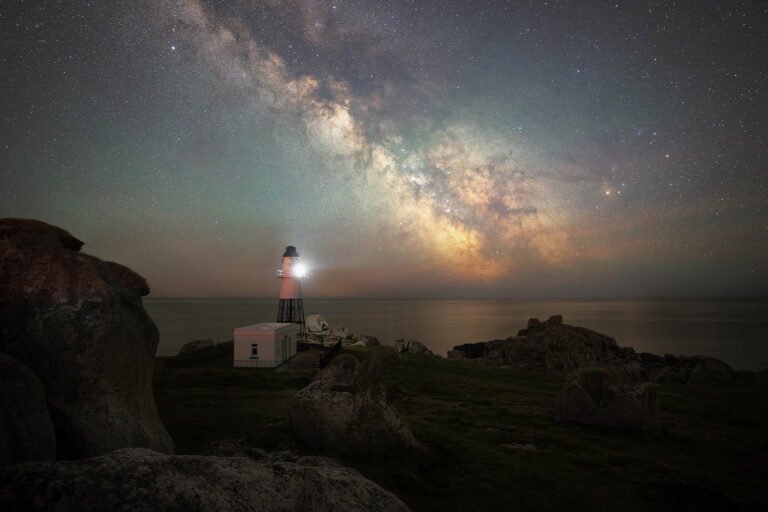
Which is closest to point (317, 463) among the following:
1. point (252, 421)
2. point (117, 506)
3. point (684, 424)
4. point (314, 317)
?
point (117, 506)

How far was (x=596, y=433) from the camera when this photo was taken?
16.4m

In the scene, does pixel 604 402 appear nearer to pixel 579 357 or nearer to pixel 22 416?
pixel 22 416

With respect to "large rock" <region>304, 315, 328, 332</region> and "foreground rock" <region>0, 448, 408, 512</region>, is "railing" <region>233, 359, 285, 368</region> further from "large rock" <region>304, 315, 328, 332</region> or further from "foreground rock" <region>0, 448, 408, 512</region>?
"large rock" <region>304, 315, 328, 332</region>

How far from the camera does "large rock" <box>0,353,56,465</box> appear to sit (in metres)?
5.96

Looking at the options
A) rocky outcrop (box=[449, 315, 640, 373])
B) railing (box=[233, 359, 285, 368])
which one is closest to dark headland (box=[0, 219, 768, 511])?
railing (box=[233, 359, 285, 368])

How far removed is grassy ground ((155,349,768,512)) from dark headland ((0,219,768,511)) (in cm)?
8

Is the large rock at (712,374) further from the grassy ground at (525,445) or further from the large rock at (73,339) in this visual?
the large rock at (73,339)

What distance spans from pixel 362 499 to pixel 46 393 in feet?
25.2

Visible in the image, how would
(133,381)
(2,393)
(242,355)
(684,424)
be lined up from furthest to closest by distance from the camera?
1. (242,355)
2. (684,424)
3. (133,381)
4. (2,393)

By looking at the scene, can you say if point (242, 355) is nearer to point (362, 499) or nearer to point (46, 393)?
point (46, 393)

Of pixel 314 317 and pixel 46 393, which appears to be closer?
pixel 46 393

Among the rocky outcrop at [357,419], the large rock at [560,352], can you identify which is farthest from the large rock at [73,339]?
the large rock at [560,352]

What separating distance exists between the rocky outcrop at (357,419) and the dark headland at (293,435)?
5 centimetres

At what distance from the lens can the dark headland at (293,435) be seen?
3.91 m
